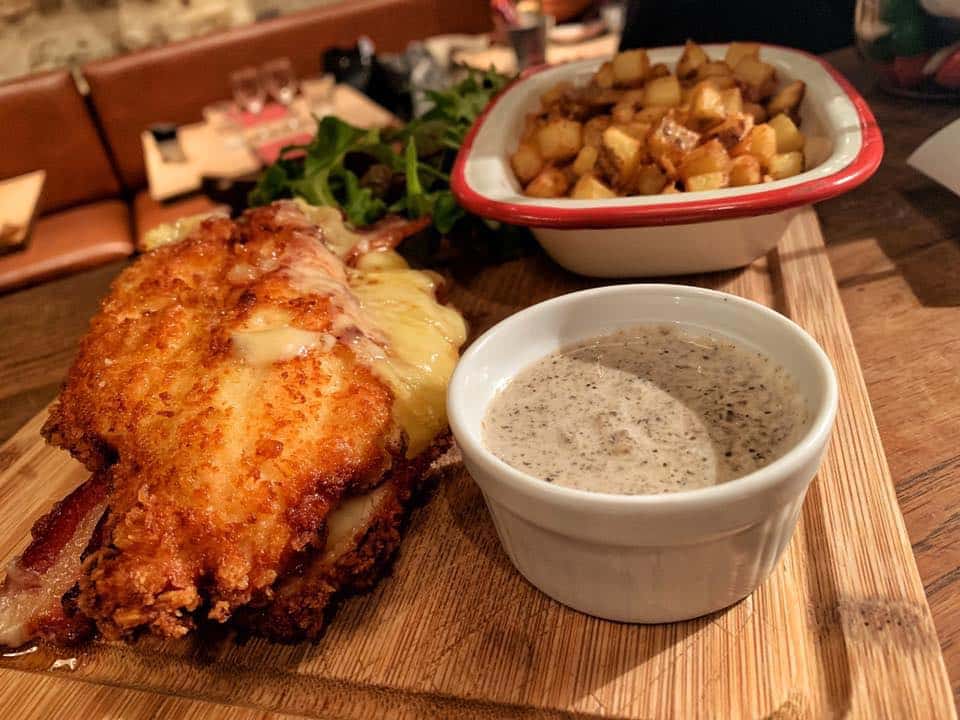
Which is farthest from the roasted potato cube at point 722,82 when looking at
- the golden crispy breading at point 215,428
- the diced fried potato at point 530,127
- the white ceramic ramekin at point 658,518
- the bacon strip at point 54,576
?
the bacon strip at point 54,576

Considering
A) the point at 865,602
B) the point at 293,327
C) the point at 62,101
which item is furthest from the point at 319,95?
the point at 865,602

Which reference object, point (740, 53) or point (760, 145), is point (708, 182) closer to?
point (760, 145)

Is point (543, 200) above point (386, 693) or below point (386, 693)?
above

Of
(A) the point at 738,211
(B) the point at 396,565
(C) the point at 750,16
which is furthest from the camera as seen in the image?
(C) the point at 750,16

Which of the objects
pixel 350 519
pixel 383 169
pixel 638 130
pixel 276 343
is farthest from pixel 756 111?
pixel 350 519

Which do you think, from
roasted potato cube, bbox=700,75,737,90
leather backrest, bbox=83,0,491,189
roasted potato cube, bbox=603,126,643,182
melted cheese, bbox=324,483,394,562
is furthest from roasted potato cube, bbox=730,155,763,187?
leather backrest, bbox=83,0,491,189

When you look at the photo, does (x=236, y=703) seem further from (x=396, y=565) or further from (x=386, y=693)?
(x=396, y=565)
